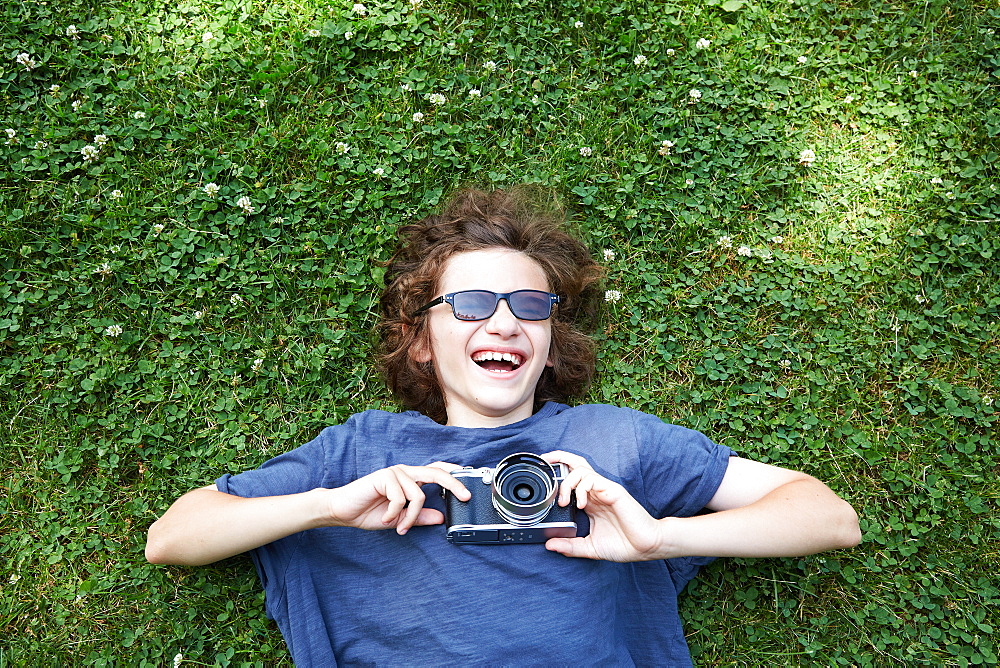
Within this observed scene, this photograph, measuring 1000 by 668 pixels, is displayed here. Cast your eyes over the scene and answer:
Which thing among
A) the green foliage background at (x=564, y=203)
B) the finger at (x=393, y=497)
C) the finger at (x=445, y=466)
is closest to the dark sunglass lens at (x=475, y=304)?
the finger at (x=445, y=466)

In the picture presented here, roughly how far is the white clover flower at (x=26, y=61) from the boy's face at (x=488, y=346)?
7.80 ft

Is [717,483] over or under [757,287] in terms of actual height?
under

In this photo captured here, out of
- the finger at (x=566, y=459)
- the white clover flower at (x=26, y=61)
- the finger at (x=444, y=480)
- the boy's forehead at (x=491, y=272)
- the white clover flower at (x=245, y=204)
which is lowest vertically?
the finger at (x=444, y=480)

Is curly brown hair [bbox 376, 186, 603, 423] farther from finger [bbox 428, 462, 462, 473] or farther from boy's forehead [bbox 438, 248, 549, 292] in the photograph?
finger [bbox 428, 462, 462, 473]

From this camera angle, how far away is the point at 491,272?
3139mm

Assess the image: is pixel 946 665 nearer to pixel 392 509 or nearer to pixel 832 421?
pixel 832 421

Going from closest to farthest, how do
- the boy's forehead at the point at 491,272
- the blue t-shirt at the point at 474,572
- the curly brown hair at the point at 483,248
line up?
1. the blue t-shirt at the point at 474,572
2. the boy's forehead at the point at 491,272
3. the curly brown hair at the point at 483,248

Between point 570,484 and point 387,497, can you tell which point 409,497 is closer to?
point 387,497

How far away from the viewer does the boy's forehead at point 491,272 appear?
123 inches

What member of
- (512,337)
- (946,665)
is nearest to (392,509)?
(512,337)

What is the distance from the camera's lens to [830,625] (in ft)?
11.3

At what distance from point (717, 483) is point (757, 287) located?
118 centimetres

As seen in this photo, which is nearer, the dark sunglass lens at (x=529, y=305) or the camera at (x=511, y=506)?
the camera at (x=511, y=506)

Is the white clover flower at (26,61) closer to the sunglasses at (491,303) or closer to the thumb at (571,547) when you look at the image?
the sunglasses at (491,303)
